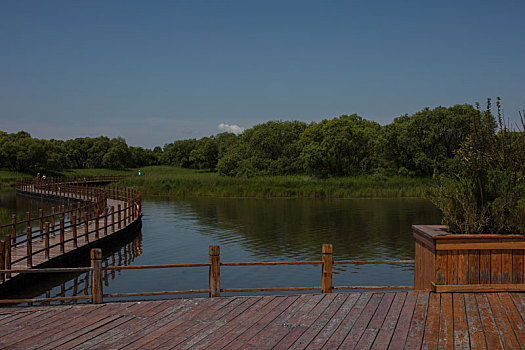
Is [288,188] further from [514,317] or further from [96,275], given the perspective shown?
[514,317]

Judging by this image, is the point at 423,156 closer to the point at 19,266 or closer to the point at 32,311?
the point at 19,266

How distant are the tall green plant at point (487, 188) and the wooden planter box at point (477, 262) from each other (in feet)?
1.81

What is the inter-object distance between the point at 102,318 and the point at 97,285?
112 cm

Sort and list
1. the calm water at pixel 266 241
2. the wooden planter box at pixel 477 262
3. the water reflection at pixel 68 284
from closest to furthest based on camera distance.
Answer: the wooden planter box at pixel 477 262 < the water reflection at pixel 68 284 < the calm water at pixel 266 241

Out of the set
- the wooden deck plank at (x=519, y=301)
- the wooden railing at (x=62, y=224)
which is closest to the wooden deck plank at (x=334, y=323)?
the wooden deck plank at (x=519, y=301)

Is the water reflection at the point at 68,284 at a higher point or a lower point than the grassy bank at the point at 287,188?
lower

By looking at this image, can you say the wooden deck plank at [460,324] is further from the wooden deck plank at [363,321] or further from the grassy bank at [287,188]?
the grassy bank at [287,188]

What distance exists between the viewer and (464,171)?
11.1m

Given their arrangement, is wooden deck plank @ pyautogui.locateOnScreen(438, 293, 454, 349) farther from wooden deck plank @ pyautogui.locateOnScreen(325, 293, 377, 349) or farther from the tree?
the tree

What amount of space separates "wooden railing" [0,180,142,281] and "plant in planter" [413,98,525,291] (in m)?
8.05

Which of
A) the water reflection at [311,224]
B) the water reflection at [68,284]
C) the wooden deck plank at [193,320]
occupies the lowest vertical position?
the water reflection at [68,284]

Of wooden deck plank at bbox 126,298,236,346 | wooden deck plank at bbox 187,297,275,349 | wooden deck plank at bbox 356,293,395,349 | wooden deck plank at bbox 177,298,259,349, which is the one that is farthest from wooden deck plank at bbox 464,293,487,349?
wooden deck plank at bbox 126,298,236,346

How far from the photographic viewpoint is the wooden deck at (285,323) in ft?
23.7

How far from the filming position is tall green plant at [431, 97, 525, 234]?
391 inches
